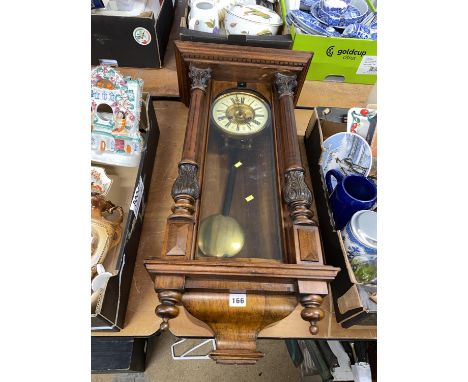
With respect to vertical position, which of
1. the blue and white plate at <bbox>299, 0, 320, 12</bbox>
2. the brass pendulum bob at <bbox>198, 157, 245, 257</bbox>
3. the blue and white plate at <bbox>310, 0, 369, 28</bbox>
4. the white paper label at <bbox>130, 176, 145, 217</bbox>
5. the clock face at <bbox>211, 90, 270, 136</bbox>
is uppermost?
the blue and white plate at <bbox>299, 0, 320, 12</bbox>

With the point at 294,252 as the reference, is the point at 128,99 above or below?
above

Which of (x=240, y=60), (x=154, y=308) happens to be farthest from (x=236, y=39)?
(x=154, y=308)

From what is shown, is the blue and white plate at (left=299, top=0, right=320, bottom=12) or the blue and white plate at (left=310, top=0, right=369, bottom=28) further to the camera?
the blue and white plate at (left=299, top=0, right=320, bottom=12)

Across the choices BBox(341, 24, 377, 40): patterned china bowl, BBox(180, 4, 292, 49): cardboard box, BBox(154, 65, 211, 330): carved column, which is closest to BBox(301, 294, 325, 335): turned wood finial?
BBox(154, 65, 211, 330): carved column

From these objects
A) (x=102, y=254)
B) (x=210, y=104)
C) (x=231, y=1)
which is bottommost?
(x=102, y=254)

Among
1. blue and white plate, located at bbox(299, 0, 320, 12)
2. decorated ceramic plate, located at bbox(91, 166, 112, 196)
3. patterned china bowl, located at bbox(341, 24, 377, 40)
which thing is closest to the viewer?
decorated ceramic plate, located at bbox(91, 166, 112, 196)

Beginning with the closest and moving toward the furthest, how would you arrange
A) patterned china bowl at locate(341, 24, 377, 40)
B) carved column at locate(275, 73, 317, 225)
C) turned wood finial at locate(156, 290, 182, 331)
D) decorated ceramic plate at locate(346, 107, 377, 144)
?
turned wood finial at locate(156, 290, 182, 331), carved column at locate(275, 73, 317, 225), decorated ceramic plate at locate(346, 107, 377, 144), patterned china bowl at locate(341, 24, 377, 40)

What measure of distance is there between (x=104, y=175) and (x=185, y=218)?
0.37 meters

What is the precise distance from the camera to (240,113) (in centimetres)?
94

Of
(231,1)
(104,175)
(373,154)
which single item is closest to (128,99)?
(104,175)

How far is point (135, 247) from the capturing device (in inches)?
34.6

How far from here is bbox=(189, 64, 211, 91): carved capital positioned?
0.90 meters

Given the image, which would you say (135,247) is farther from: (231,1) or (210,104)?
(231,1)

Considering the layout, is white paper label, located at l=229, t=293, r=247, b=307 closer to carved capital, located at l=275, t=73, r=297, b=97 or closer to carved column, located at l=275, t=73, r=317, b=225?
carved column, located at l=275, t=73, r=317, b=225
